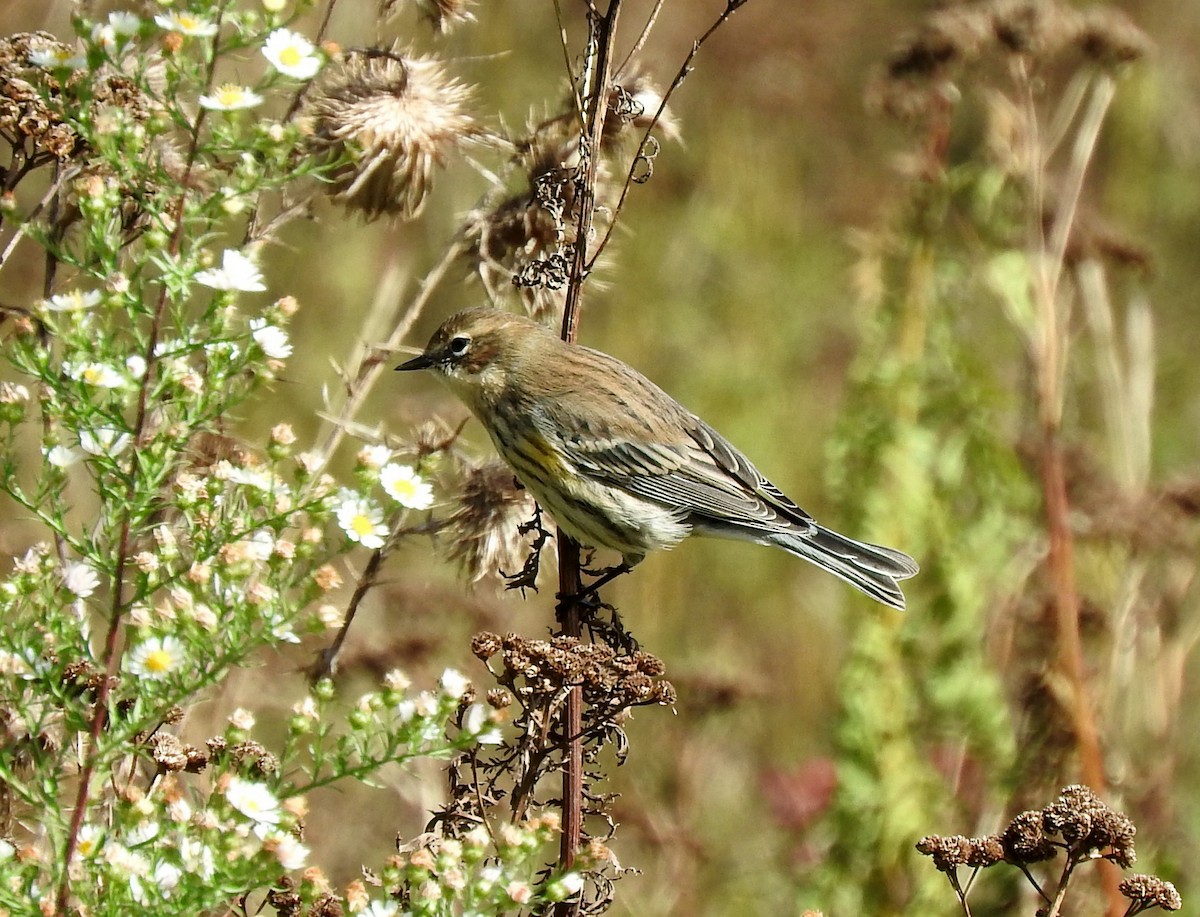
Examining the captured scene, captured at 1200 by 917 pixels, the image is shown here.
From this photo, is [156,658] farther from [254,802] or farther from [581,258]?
[581,258]

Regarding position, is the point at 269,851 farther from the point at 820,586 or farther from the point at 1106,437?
the point at 1106,437

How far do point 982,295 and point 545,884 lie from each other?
669 centimetres

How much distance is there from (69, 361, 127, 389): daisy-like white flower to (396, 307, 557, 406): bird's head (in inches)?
86.6

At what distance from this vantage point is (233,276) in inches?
93.5

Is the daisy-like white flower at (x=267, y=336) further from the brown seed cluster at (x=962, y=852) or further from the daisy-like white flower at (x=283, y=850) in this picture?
the brown seed cluster at (x=962, y=852)

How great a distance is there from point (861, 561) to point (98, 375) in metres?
2.82

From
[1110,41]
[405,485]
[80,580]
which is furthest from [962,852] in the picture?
[1110,41]

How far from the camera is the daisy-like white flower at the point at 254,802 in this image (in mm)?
2145

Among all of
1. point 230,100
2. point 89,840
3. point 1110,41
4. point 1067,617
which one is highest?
point 1110,41

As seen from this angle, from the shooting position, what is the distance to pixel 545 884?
2338 mm

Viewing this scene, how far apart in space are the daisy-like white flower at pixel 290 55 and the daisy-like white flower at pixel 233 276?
1.07 ft

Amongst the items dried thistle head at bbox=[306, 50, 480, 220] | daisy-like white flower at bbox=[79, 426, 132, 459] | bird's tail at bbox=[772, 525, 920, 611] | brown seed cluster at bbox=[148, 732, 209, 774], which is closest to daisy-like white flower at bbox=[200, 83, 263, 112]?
daisy-like white flower at bbox=[79, 426, 132, 459]

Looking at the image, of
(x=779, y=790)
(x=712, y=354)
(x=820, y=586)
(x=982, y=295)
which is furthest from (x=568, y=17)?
(x=779, y=790)

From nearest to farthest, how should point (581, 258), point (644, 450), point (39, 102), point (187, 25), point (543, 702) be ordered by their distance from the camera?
point (187, 25)
point (543, 702)
point (39, 102)
point (581, 258)
point (644, 450)
